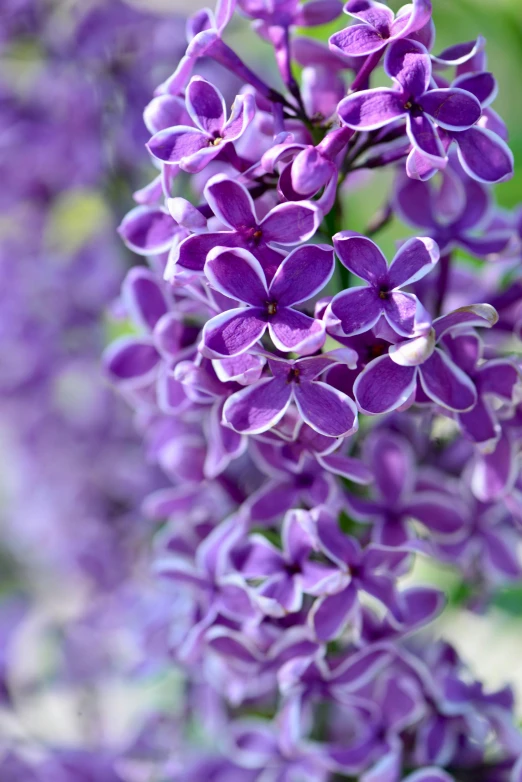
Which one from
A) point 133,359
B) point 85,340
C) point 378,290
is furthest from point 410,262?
point 85,340

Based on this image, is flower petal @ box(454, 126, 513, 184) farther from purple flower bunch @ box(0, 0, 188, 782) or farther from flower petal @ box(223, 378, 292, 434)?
purple flower bunch @ box(0, 0, 188, 782)

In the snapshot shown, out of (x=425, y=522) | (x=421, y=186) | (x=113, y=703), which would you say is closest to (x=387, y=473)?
(x=425, y=522)

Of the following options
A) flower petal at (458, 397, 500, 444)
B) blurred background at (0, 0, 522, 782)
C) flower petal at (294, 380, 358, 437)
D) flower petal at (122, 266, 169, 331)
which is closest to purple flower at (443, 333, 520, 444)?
flower petal at (458, 397, 500, 444)

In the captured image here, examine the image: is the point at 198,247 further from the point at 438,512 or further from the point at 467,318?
the point at 438,512

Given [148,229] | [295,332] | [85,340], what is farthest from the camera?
[85,340]

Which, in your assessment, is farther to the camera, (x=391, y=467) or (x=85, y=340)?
(x=85, y=340)

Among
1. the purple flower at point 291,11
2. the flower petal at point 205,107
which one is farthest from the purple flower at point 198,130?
the purple flower at point 291,11

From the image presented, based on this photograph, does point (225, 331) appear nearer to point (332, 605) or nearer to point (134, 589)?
point (332, 605)
